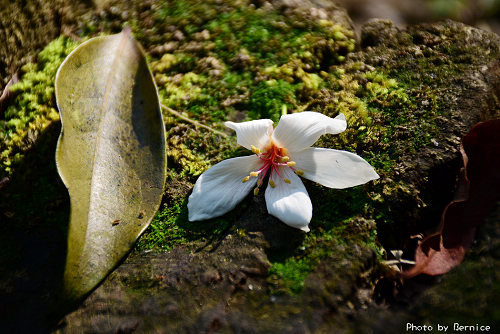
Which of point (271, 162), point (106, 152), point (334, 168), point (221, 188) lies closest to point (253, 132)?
point (271, 162)

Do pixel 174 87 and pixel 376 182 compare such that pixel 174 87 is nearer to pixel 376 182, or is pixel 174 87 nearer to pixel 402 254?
pixel 376 182

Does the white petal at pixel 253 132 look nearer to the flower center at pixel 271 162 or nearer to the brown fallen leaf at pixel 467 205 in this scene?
the flower center at pixel 271 162

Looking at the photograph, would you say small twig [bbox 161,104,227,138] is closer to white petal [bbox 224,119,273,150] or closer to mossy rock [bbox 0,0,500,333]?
mossy rock [bbox 0,0,500,333]

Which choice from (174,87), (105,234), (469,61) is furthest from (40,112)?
(469,61)

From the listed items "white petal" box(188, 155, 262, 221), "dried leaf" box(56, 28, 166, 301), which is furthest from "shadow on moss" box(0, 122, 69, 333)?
"white petal" box(188, 155, 262, 221)

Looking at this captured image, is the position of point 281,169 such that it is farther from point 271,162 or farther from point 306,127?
point 306,127
